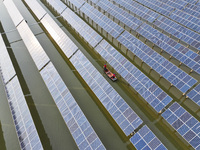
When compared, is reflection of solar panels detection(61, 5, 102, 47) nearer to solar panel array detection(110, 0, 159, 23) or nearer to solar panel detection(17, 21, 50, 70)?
solar panel detection(17, 21, 50, 70)

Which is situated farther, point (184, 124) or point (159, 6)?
point (159, 6)

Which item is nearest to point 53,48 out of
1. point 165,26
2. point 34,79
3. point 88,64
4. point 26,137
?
point 34,79

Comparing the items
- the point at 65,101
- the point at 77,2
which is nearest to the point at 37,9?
the point at 77,2

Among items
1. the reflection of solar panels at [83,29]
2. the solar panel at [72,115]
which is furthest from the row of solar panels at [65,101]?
the reflection of solar panels at [83,29]

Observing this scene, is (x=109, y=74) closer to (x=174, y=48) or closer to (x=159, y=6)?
(x=174, y=48)

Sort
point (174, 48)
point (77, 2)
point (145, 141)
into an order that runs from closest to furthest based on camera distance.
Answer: point (145, 141) → point (174, 48) → point (77, 2)

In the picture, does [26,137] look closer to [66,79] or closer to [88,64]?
[66,79]

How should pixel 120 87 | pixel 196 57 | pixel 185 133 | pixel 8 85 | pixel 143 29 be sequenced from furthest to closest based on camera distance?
pixel 143 29, pixel 196 57, pixel 120 87, pixel 8 85, pixel 185 133
